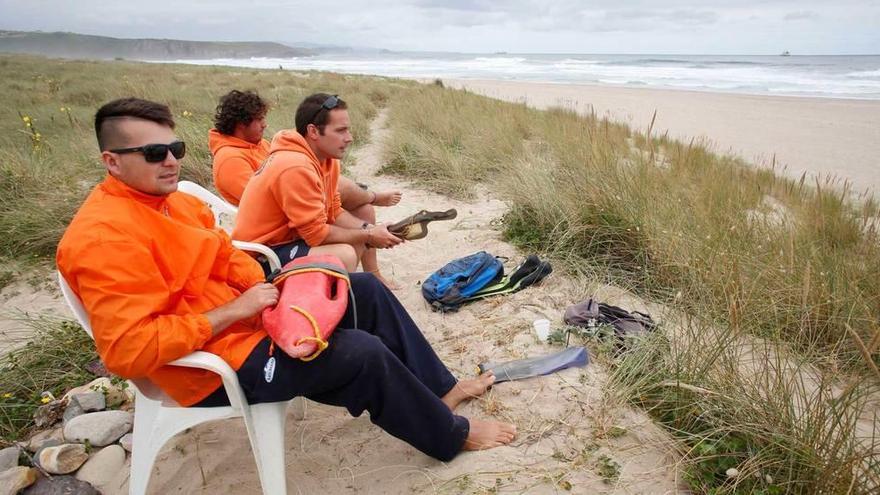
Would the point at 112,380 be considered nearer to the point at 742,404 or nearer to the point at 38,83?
the point at 742,404

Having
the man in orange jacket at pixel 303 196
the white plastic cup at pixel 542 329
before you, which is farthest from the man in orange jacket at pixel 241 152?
the white plastic cup at pixel 542 329

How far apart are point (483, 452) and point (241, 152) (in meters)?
2.70

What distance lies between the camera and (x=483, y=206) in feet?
16.8

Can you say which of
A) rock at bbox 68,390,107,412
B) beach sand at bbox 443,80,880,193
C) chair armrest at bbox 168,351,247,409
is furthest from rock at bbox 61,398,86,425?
beach sand at bbox 443,80,880,193

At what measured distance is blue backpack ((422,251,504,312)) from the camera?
3.23 metres

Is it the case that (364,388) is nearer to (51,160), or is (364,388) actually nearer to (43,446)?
(43,446)

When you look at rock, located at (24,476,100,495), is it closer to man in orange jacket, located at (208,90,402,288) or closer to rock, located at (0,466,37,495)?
rock, located at (0,466,37,495)

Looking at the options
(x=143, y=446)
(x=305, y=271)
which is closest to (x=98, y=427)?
(x=143, y=446)

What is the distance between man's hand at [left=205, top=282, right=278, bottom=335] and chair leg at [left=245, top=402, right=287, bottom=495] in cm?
32

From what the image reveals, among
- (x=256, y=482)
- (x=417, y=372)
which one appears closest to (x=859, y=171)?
(x=417, y=372)

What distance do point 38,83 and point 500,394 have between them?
18002mm

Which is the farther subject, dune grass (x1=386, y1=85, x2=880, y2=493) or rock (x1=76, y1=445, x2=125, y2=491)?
rock (x1=76, y1=445, x2=125, y2=491)

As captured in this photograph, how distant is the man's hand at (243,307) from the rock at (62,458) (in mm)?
1030

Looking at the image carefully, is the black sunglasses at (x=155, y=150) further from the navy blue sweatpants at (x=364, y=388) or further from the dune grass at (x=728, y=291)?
the dune grass at (x=728, y=291)
